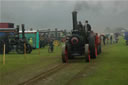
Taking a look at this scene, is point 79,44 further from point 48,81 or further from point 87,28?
point 48,81

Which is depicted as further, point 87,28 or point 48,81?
point 87,28

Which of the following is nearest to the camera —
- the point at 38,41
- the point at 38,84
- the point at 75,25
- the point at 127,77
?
the point at 38,84

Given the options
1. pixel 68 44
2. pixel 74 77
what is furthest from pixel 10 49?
pixel 74 77

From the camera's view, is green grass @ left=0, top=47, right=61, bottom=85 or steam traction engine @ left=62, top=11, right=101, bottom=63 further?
steam traction engine @ left=62, top=11, right=101, bottom=63

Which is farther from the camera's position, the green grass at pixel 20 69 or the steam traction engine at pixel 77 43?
the steam traction engine at pixel 77 43

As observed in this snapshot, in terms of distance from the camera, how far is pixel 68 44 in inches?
481

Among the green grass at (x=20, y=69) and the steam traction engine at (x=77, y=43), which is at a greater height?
the steam traction engine at (x=77, y=43)

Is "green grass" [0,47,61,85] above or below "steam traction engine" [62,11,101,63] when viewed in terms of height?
below

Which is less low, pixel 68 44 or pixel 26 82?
pixel 68 44

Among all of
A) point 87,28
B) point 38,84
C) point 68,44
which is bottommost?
point 38,84

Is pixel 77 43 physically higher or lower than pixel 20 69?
higher

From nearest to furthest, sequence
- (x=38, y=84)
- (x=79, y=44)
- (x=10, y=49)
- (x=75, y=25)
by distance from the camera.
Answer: (x=38, y=84)
(x=79, y=44)
(x=75, y=25)
(x=10, y=49)

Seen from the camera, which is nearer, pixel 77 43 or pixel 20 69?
pixel 20 69

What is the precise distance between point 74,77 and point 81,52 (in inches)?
193
